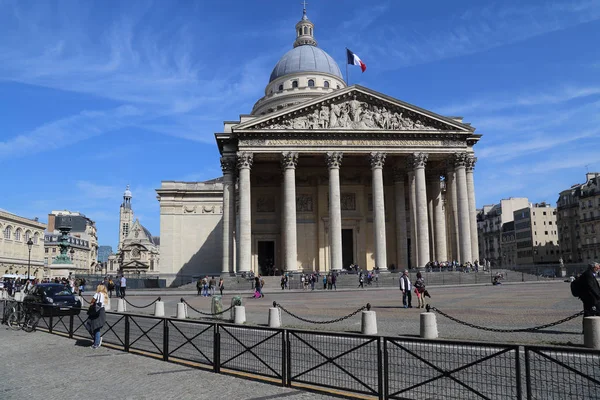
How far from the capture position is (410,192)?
4962 centimetres

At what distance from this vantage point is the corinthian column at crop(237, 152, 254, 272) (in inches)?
1773

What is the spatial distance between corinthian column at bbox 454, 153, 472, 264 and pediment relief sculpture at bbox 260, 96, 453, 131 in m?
3.43

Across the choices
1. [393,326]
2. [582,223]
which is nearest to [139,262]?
[582,223]

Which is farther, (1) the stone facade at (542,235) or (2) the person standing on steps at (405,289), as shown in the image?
(1) the stone facade at (542,235)

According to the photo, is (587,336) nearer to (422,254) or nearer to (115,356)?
(115,356)

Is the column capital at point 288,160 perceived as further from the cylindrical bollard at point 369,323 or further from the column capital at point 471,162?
the cylindrical bollard at point 369,323

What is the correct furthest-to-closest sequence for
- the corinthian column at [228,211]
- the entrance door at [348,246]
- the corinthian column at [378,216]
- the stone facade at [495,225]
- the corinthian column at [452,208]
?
1. the stone facade at [495,225]
2. the entrance door at [348,246]
3. the corinthian column at [452,208]
4. the corinthian column at [228,211]
5. the corinthian column at [378,216]

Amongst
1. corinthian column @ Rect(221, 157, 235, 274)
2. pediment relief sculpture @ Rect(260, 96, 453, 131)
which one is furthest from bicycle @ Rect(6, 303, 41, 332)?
pediment relief sculpture @ Rect(260, 96, 453, 131)

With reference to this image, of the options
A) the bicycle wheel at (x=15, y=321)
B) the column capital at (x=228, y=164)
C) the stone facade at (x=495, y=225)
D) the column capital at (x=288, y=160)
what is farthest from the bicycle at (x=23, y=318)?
the stone facade at (x=495, y=225)

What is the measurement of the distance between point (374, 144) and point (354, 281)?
41.2ft

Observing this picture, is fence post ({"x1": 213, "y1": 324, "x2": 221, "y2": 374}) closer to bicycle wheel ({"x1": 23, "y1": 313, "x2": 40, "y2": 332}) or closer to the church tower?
bicycle wheel ({"x1": 23, "y1": 313, "x2": 40, "y2": 332})

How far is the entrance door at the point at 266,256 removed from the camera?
5366 cm

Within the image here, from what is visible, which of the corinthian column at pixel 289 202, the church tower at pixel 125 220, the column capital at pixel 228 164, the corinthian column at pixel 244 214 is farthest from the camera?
the church tower at pixel 125 220

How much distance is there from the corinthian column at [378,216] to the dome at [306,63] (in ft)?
96.6
